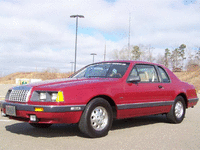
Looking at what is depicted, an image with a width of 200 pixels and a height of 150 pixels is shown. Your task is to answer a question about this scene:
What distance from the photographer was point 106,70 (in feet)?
21.2

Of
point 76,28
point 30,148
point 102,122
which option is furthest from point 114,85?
point 76,28

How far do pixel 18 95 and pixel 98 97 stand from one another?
1541 mm

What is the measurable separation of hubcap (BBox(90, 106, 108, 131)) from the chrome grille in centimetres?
131

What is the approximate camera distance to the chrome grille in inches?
204

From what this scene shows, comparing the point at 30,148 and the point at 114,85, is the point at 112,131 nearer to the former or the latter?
the point at 114,85

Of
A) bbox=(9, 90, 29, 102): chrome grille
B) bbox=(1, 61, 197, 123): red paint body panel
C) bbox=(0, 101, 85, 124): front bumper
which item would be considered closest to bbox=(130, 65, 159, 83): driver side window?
bbox=(1, 61, 197, 123): red paint body panel

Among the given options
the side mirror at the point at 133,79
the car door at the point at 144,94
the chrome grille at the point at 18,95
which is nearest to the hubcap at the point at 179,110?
the car door at the point at 144,94

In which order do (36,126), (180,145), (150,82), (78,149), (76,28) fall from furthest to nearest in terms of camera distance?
1. (76,28)
2. (150,82)
3. (36,126)
4. (180,145)
5. (78,149)

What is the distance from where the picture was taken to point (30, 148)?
4.52 meters

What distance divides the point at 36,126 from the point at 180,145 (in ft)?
10.3

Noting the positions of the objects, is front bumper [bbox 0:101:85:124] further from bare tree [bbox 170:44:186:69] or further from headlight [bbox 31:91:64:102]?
bare tree [bbox 170:44:186:69]

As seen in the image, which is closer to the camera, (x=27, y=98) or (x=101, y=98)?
(x=27, y=98)

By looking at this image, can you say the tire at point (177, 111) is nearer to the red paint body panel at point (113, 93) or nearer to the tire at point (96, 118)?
the red paint body panel at point (113, 93)

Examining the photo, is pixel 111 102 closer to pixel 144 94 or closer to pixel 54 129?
pixel 144 94
